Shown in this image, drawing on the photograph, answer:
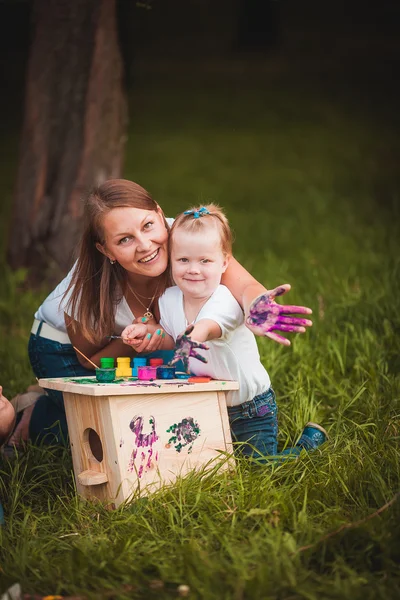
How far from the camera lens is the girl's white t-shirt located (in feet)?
9.27

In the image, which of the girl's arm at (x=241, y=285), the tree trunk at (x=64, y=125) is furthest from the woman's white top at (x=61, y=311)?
the tree trunk at (x=64, y=125)

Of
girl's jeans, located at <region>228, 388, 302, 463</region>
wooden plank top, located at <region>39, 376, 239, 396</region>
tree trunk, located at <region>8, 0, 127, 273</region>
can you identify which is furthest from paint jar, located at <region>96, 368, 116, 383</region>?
tree trunk, located at <region>8, 0, 127, 273</region>

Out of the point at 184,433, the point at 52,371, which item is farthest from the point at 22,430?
the point at 184,433

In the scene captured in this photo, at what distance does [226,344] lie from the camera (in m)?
2.90

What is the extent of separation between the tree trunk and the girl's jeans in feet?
8.56

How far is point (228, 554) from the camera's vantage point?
7.66 feet

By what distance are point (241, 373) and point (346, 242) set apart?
3770 millimetres

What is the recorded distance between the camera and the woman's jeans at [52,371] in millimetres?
3459

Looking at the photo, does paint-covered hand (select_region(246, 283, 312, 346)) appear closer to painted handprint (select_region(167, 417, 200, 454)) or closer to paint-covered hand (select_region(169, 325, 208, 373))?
paint-covered hand (select_region(169, 325, 208, 373))

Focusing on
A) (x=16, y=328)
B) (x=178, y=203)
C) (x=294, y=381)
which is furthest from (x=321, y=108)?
(x=294, y=381)

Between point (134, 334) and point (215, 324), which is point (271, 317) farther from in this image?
point (134, 334)

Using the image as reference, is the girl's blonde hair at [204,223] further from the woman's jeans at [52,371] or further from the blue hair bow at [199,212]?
the woman's jeans at [52,371]

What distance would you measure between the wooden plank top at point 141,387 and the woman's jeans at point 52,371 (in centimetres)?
58

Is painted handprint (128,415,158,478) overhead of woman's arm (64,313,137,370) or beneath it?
beneath
